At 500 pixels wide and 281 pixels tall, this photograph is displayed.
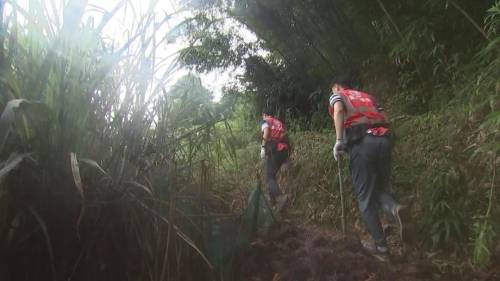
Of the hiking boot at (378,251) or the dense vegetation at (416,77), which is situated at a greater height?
the dense vegetation at (416,77)

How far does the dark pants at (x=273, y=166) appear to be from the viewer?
5.88 meters

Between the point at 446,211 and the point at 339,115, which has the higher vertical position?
the point at 339,115

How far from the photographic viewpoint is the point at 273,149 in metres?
6.10

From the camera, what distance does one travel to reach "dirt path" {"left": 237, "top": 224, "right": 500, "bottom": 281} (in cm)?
251

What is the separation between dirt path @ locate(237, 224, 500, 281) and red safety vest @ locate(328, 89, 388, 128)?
0.99m

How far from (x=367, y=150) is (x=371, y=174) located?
0.62ft

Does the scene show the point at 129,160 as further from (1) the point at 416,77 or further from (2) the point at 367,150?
(1) the point at 416,77

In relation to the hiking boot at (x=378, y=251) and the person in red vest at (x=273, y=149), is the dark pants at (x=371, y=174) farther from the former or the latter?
the person in red vest at (x=273, y=149)

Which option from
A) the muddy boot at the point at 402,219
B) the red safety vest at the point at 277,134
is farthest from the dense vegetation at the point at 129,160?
the red safety vest at the point at 277,134

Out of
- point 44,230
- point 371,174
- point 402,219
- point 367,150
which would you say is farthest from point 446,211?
point 44,230

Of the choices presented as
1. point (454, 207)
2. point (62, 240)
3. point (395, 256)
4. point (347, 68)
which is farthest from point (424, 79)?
point (62, 240)

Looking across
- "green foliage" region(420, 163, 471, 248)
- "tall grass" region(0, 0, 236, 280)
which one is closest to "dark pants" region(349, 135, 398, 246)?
"green foliage" region(420, 163, 471, 248)

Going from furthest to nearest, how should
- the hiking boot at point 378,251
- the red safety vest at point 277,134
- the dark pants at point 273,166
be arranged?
the red safety vest at point 277,134
the dark pants at point 273,166
the hiking boot at point 378,251

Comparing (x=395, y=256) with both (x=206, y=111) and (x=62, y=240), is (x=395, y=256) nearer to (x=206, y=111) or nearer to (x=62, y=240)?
(x=206, y=111)
